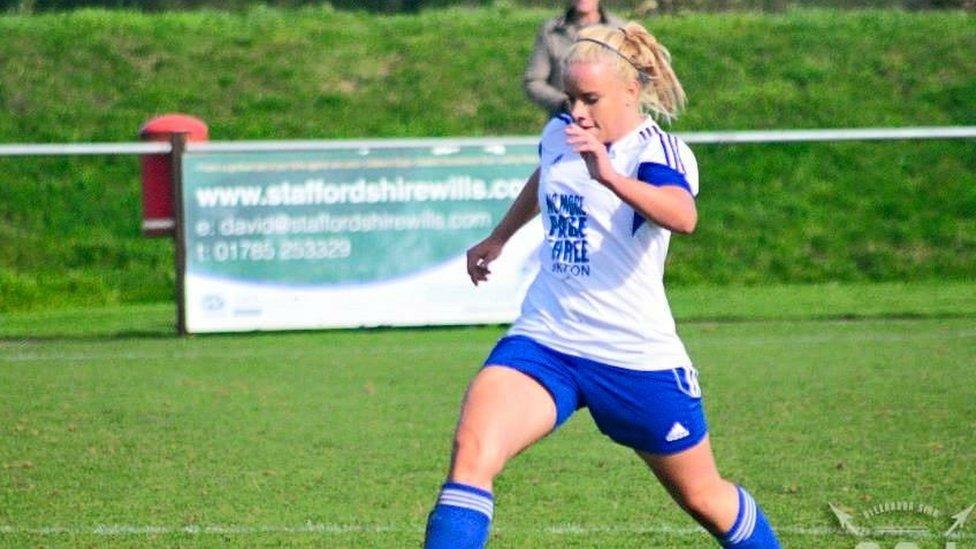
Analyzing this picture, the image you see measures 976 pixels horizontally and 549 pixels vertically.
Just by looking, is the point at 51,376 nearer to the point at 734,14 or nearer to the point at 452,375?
the point at 452,375

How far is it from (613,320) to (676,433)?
357 millimetres

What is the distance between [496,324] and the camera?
508 inches

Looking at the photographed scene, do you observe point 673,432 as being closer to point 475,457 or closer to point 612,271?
point 612,271

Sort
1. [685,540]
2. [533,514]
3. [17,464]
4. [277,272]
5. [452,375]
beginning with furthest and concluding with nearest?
1. [277,272]
2. [452,375]
3. [17,464]
4. [533,514]
5. [685,540]

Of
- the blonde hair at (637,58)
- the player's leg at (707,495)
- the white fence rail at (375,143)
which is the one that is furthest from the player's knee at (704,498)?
the white fence rail at (375,143)

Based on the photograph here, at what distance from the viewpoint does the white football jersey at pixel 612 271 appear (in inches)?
185

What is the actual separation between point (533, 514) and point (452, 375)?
4077mm

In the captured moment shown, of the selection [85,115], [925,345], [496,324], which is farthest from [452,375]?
[85,115]

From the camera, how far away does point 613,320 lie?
470 centimetres

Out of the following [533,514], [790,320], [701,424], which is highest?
[701,424]

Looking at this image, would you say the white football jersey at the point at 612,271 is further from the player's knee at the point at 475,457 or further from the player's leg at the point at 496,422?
the player's knee at the point at 475,457

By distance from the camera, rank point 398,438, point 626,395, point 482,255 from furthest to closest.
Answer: point 398,438, point 482,255, point 626,395

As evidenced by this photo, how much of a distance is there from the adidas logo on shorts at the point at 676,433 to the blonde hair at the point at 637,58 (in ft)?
2.97

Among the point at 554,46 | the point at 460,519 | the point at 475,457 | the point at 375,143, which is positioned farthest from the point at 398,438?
the point at 375,143
